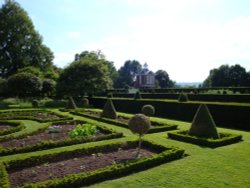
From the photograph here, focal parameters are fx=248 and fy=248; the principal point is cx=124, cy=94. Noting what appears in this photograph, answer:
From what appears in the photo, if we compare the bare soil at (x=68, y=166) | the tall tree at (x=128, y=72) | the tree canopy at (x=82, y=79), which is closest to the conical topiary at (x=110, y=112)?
the bare soil at (x=68, y=166)

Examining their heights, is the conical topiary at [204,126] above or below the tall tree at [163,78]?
below

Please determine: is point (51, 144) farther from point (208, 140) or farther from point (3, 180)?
point (208, 140)

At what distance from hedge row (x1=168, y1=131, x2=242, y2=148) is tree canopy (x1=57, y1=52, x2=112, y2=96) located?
22.5 m

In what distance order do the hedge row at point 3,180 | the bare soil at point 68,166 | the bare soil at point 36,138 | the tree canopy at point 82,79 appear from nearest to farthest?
the hedge row at point 3,180
the bare soil at point 68,166
the bare soil at point 36,138
the tree canopy at point 82,79

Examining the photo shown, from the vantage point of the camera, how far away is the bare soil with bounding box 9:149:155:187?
6.85 meters

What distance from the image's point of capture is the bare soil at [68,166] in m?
6.85

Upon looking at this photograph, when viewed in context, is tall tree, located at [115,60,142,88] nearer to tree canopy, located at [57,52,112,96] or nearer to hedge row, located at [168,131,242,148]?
tree canopy, located at [57,52,112,96]

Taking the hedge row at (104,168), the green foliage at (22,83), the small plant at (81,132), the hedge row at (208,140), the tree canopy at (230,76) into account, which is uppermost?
the tree canopy at (230,76)

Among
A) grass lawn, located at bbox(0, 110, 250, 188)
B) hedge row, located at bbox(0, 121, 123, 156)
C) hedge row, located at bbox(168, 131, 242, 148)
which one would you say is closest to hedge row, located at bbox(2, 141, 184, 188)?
grass lawn, located at bbox(0, 110, 250, 188)

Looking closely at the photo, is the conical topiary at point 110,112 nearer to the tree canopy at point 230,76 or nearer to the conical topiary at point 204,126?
the conical topiary at point 204,126

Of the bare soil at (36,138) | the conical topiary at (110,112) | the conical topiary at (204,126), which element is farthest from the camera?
the conical topiary at (110,112)

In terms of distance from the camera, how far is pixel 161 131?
44.1ft

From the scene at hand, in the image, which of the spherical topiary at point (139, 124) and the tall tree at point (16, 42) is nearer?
the spherical topiary at point (139, 124)

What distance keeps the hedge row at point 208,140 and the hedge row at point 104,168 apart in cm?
189
